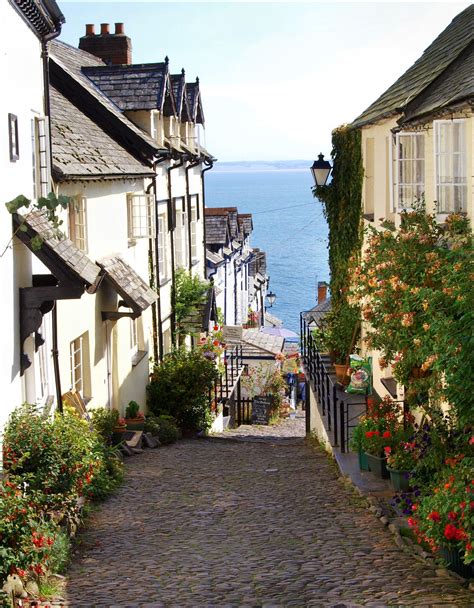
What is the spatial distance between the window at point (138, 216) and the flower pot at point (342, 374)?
17.1 feet

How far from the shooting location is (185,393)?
2130 cm

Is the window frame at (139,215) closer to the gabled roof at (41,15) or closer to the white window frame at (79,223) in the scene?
the white window frame at (79,223)

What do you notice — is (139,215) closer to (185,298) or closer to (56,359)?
(185,298)

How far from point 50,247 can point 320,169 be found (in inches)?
386

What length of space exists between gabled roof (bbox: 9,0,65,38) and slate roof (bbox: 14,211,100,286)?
2.52 m

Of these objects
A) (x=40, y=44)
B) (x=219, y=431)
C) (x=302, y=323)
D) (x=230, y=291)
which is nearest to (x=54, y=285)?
(x=40, y=44)

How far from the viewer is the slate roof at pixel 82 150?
14.6 m

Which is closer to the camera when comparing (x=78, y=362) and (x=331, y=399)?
(x=78, y=362)

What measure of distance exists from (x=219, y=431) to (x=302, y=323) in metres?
4.20

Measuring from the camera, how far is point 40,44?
1246 centimetres

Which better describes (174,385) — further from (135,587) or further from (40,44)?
(135,587)

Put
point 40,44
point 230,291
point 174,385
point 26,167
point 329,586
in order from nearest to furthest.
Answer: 1. point 329,586
2. point 26,167
3. point 40,44
4. point 174,385
5. point 230,291

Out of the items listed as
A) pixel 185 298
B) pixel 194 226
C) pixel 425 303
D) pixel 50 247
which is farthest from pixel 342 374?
pixel 194 226

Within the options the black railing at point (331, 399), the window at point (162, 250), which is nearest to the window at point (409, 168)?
the black railing at point (331, 399)
